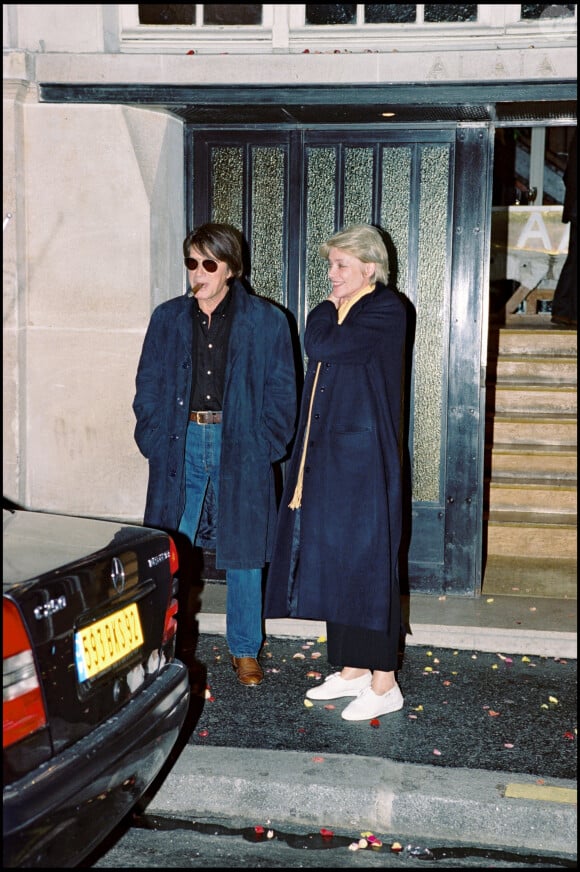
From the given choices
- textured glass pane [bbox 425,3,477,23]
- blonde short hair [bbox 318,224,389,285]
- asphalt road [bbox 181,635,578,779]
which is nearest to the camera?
asphalt road [bbox 181,635,578,779]

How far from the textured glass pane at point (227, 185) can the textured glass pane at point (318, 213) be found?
456 millimetres

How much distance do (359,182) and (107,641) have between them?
4.40 m

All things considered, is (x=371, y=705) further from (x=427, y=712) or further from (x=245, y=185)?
(x=245, y=185)

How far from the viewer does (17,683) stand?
283 cm

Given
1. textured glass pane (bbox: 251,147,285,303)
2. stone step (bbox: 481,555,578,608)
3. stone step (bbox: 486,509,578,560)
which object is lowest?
stone step (bbox: 481,555,578,608)

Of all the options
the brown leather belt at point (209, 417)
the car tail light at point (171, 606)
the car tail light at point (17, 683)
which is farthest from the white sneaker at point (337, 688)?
the car tail light at point (17, 683)

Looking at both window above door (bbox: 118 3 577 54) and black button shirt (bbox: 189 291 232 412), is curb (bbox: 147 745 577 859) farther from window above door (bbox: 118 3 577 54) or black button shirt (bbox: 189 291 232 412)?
window above door (bbox: 118 3 577 54)

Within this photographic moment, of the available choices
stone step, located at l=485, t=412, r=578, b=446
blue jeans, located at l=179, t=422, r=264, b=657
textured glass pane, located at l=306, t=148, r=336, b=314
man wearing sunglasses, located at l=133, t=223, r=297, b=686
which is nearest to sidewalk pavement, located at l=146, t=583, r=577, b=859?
blue jeans, located at l=179, t=422, r=264, b=657

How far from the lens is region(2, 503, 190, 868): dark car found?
9.21 feet

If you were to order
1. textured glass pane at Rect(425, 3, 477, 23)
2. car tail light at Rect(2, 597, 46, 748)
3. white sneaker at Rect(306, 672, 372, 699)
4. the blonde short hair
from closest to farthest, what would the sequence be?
car tail light at Rect(2, 597, 46, 748) → the blonde short hair → white sneaker at Rect(306, 672, 372, 699) → textured glass pane at Rect(425, 3, 477, 23)

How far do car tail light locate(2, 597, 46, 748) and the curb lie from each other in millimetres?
1562

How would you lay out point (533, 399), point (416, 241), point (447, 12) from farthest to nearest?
point (533, 399) < point (416, 241) < point (447, 12)

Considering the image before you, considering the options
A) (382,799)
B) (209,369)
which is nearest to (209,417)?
(209,369)

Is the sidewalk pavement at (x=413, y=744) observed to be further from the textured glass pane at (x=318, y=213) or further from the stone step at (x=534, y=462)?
the stone step at (x=534, y=462)
